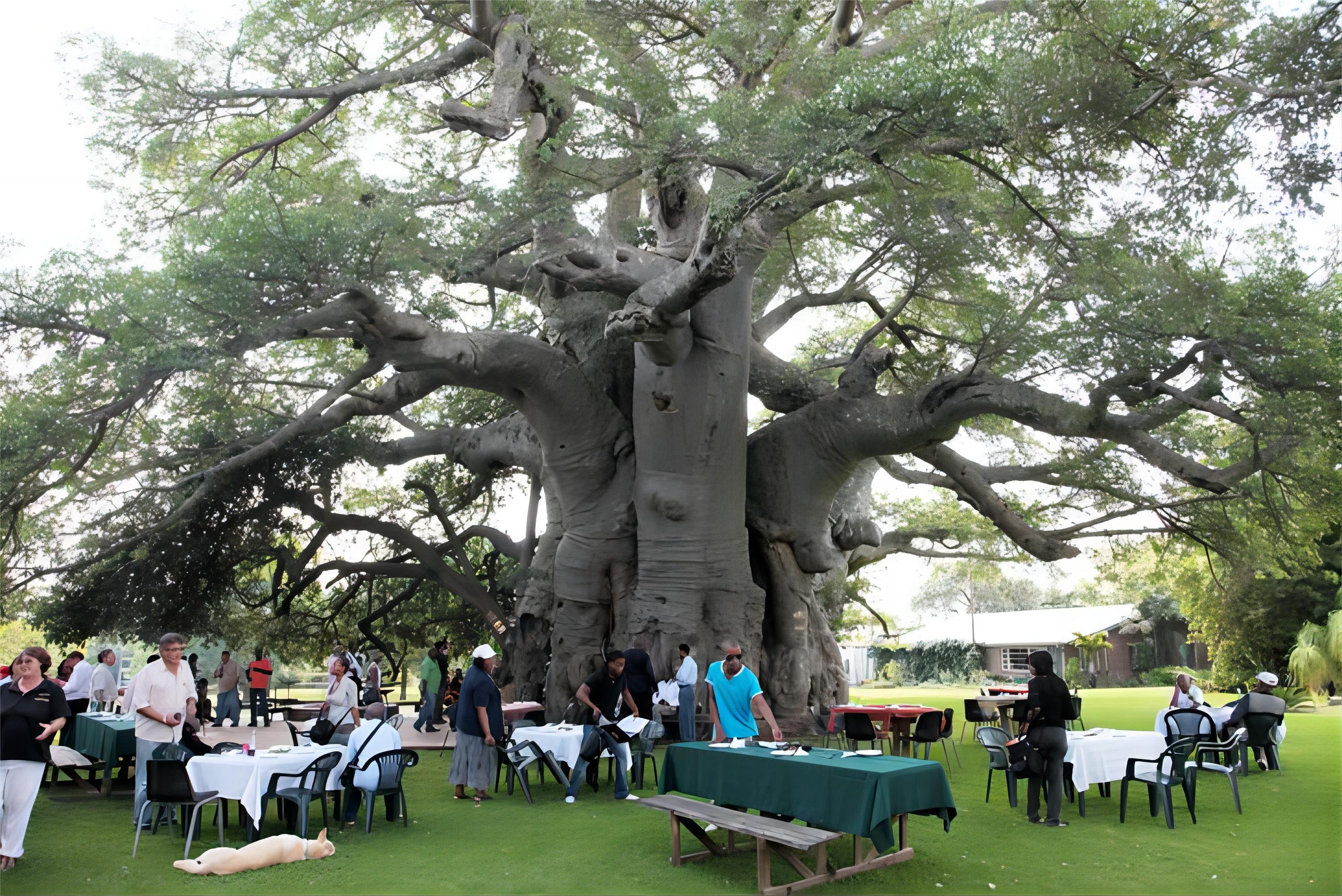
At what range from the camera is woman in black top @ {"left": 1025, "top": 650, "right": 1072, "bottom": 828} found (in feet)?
26.0

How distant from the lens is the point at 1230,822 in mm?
8234

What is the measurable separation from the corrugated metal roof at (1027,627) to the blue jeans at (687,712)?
91.5 ft

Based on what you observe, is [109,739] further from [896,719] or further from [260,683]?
[260,683]

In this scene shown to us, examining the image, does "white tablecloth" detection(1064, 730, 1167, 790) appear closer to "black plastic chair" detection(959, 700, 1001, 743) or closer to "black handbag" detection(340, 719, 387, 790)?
"black plastic chair" detection(959, 700, 1001, 743)

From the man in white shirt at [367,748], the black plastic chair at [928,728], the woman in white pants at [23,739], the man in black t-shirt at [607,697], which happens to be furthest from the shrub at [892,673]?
the woman in white pants at [23,739]

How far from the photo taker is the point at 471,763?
30.2 feet

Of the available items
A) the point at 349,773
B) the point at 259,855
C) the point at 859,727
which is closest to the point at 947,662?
the point at 859,727

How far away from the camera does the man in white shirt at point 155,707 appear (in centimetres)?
747

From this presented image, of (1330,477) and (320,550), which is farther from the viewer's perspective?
(320,550)

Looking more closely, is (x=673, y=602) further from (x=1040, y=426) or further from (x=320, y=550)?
(x=320, y=550)

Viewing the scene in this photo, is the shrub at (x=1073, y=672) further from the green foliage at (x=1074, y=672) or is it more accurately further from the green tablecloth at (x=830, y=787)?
the green tablecloth at (x=830, y=787)

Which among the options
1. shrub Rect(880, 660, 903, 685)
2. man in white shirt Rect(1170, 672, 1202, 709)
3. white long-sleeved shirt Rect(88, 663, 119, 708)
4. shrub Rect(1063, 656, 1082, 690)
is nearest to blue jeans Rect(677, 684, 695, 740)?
man in white shirt Rect(1170, 672, 1202, 709)

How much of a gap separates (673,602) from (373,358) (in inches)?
194

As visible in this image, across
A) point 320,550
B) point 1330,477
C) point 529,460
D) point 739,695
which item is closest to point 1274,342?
point 1330,477
